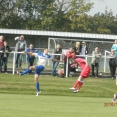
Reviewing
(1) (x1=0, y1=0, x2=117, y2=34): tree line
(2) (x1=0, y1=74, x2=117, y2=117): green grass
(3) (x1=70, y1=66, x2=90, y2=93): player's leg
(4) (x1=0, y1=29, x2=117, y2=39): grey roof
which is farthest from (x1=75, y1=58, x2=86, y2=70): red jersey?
(1) (x1=0, y1=0, x2=117, y2=34): tree line

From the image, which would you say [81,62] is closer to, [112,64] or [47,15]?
[112,64]

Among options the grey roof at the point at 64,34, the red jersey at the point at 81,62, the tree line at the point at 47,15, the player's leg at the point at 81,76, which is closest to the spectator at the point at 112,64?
the red jersey at the point at 81,62

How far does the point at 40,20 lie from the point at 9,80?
54.9 m

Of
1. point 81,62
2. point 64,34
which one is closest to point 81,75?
point 81,62

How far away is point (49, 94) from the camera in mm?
23250

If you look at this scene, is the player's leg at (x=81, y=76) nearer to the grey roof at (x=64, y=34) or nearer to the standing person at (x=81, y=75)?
the standing person at (x=81, y=75)

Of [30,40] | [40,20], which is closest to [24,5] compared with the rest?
[40,20]

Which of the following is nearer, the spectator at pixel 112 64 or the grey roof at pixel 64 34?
the spectator at pixel 112 64

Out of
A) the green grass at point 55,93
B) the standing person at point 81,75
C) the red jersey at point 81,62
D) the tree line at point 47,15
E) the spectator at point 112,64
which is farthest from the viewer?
the tree line at point 47,15

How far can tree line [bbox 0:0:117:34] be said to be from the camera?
77.6 metres

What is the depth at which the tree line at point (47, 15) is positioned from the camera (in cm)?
7756

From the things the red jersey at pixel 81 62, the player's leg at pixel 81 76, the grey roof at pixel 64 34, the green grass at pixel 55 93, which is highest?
the grey roof at pixel 64 34

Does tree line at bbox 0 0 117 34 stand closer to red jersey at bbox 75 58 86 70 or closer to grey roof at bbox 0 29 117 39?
grey roof at bbox 0 29 117 39

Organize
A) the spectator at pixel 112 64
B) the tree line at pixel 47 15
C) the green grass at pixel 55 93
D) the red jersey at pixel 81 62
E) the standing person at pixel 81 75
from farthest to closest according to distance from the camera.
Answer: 1. the tree line at pixel 47 15
2. the spectator at pixel 112 64
3. the red jersey at pixel 81 62
4. the standing person at pixel 81 75
5. the green grass at pixel 55 93
